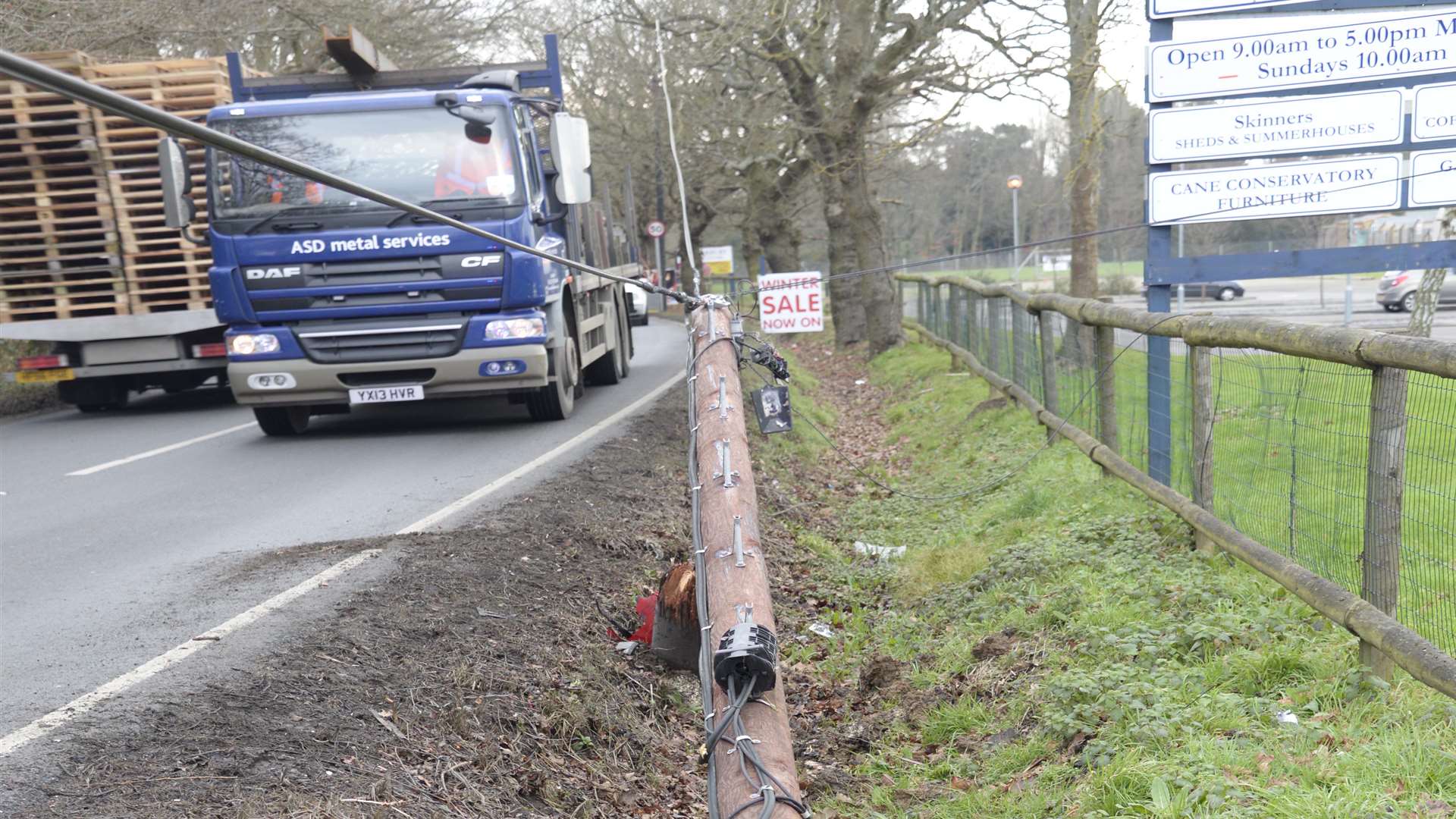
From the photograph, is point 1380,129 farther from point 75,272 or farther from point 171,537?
point 75,272

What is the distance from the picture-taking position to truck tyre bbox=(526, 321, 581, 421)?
1113 cm

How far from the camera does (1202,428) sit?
231 inches

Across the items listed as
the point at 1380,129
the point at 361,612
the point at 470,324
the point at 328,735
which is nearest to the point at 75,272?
the point at 470,324

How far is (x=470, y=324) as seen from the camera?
33.5 ft

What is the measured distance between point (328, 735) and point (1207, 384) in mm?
4146

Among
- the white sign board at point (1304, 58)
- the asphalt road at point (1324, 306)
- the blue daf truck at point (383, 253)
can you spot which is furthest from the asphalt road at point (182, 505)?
the asphalt road at point (1324, 306)

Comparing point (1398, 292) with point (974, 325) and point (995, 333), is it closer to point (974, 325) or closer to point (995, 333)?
point (974, 325)

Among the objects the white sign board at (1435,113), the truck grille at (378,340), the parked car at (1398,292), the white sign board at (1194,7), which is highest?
the white sign board at (1194,7)

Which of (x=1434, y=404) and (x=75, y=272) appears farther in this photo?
(x=75, y=272)

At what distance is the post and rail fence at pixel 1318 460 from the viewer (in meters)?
4.09

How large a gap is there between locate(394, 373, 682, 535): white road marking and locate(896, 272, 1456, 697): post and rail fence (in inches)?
154

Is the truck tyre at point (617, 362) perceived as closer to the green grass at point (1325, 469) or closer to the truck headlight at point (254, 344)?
the truck headlight at point (254, 344)

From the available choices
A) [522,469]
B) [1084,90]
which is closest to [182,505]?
[522,469]

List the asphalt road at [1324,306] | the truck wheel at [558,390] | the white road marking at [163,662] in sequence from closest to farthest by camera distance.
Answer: the white road marking at [163,662] → the truck wheel at [558,390] → the asphalt road at [1324,306]
